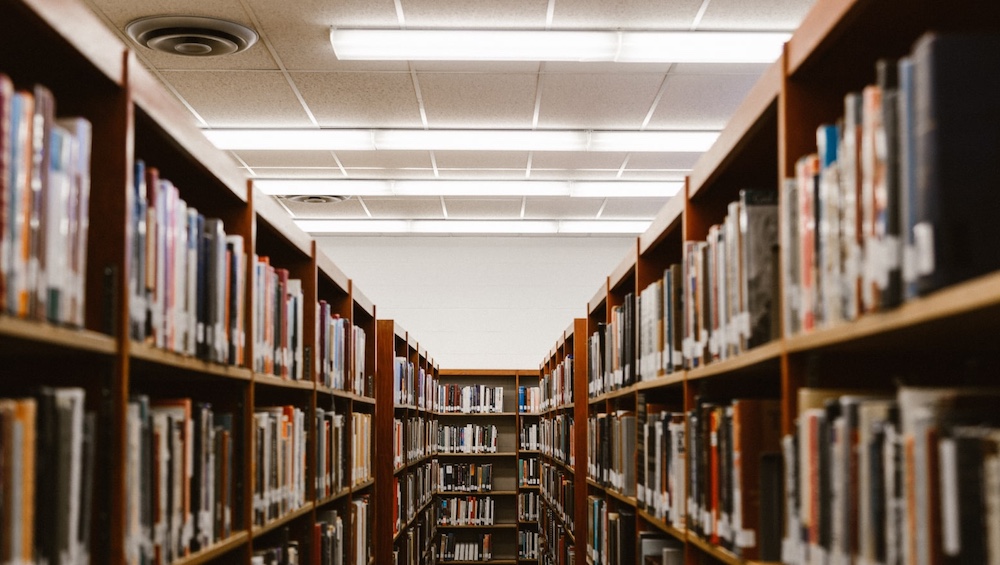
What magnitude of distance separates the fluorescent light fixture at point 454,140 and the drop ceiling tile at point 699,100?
19 cm

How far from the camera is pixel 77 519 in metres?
1.43

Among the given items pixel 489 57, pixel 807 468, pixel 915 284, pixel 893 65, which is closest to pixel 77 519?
pixel 807 468

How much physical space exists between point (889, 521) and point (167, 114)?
1.47 m

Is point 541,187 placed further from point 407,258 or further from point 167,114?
point 167,114

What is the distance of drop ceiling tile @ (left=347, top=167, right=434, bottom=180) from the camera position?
7637 millimetres

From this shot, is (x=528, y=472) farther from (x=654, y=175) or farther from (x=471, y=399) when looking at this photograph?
(x=654, y=175)

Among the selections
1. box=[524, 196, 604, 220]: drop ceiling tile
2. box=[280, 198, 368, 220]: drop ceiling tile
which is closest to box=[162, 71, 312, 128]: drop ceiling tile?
box=[280, 198, 368, 220]: drop ceiling tile

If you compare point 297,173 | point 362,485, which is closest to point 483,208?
point 297,173

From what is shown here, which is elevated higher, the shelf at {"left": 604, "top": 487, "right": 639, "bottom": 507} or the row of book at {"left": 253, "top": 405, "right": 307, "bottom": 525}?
the row of book at {"left": 253, "top": 405, "right": 307, "bottom": 525}

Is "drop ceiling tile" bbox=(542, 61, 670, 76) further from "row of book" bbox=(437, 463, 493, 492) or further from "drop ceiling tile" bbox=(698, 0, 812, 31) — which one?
"row of book" bbox=(437, 463, 493, 492)

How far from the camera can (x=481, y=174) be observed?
7773 millimetres

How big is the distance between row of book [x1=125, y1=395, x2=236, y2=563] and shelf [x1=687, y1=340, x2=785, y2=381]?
44.4 inches

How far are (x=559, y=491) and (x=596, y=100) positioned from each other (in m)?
2.75

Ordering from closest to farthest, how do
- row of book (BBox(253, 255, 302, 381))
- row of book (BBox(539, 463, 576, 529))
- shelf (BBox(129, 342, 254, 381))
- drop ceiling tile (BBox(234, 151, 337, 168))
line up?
shelf (BBox(129, 342, 254, 381)), row of book (BBox(253, 255, 302, 381)), row of book (BBox(539, 463, 576, 529)), drop ceiling tile (BBox(234, 151, 337, 168))
